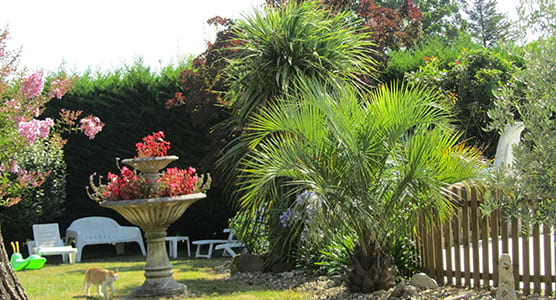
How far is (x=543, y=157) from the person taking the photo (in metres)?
3.82

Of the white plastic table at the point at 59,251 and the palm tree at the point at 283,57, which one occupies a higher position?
the palm tree at the point at 283,57

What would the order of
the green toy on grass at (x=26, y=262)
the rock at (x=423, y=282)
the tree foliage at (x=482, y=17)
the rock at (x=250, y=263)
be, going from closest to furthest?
the rock at (x=423, y=282) → the rock at (x=250, y=263) → the green toy on grass at (x=26, y=262) → the tree foliage at (x=482, y=17)

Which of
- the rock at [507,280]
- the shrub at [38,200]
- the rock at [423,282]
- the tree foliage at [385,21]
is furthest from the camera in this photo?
→ the shrub at [38,200]

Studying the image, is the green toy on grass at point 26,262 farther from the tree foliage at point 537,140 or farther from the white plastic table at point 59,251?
the tree foliage at point 537,140

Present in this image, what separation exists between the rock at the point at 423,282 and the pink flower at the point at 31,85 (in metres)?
4.52

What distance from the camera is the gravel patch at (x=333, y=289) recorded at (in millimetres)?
6117

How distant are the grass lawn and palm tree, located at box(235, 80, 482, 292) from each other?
3.36 feet

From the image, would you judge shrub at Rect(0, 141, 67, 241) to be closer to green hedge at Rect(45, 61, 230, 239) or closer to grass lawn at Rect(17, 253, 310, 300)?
green hedge at Rect(45, 61, 230, 239)

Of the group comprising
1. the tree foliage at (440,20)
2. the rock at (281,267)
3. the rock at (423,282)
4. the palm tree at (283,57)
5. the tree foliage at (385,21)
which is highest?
the tree foliage at (440,20)

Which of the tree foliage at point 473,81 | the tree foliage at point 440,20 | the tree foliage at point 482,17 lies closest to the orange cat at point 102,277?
the tree foliage at point 473,81

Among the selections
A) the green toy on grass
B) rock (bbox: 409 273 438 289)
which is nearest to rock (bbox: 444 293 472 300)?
rock (bbox: 409 273 438 289)

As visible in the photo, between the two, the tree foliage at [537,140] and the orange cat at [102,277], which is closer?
the tree foliage at [537,140]

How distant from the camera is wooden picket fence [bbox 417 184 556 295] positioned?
5.91 m

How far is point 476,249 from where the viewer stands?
21.2ft
